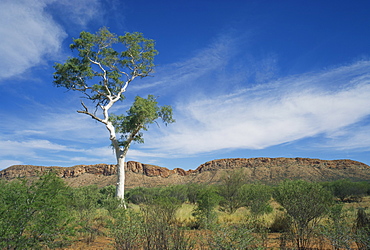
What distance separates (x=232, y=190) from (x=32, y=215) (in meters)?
19.4

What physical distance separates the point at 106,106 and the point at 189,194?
1806 cm

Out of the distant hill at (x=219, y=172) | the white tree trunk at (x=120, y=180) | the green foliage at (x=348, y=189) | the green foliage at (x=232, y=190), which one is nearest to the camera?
the white tree trunk at (x=120, y=180)

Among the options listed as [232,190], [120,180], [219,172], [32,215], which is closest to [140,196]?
[32,215]

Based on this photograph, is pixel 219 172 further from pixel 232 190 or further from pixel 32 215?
pixel 32 215

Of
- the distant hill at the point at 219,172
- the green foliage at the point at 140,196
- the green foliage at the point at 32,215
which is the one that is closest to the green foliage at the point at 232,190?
the green foliage at the point at 140,196

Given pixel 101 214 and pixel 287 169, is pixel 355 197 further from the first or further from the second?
pixel 287 169

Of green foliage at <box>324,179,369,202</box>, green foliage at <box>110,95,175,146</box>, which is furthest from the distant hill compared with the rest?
green foliage at <box>110,95,175,146</box>

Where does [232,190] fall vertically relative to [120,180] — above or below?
below

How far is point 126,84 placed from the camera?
19.2 metres

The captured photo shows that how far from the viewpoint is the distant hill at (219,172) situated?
63562 mm

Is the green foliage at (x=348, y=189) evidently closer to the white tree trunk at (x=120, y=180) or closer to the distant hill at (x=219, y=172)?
the white tree trunk at (x=120, y=180)

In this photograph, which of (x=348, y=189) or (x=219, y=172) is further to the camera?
(x=219, y=172)

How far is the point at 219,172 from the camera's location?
80.7 meters

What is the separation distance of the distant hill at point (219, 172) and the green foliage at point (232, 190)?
33058 millimetres
